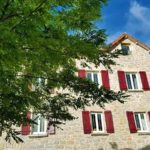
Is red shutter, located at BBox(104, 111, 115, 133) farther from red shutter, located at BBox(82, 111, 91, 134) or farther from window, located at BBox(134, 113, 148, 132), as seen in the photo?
window, located at BBox(134, 113, 148, 132)

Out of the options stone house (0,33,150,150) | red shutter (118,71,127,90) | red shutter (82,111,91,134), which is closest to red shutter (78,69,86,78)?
stone house (0,33,150,150)

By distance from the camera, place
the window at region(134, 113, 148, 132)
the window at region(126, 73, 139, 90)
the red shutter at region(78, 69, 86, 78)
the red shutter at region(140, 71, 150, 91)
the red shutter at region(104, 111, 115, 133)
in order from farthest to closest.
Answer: the window at region(126, 73, 139, 90) → the red shutter at region(140, 71, 150, 91) → the red shutter at region(78, 69, 86, 78) → the window at region(134, 113, 148, 132) → the red shutter at region(104, 111, 115, 133)

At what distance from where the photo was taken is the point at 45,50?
22.5ft

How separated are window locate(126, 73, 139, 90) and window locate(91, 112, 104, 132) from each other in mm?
3525

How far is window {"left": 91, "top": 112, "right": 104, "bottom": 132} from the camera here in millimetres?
18812

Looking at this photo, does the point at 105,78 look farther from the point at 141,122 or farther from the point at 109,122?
the point at 141,122

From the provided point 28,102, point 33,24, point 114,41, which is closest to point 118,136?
point 114,41

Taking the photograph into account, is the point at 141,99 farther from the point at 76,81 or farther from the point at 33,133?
the point at 76,81

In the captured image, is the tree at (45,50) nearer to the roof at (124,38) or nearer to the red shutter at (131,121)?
the red shutter at (131,121)

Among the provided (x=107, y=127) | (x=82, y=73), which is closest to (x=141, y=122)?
(x=107, y=127)

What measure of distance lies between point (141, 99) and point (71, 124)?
221 inches

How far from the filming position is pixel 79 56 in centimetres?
804

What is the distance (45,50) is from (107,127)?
1279 cm

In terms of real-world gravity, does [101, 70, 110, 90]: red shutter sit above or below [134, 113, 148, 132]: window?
above
